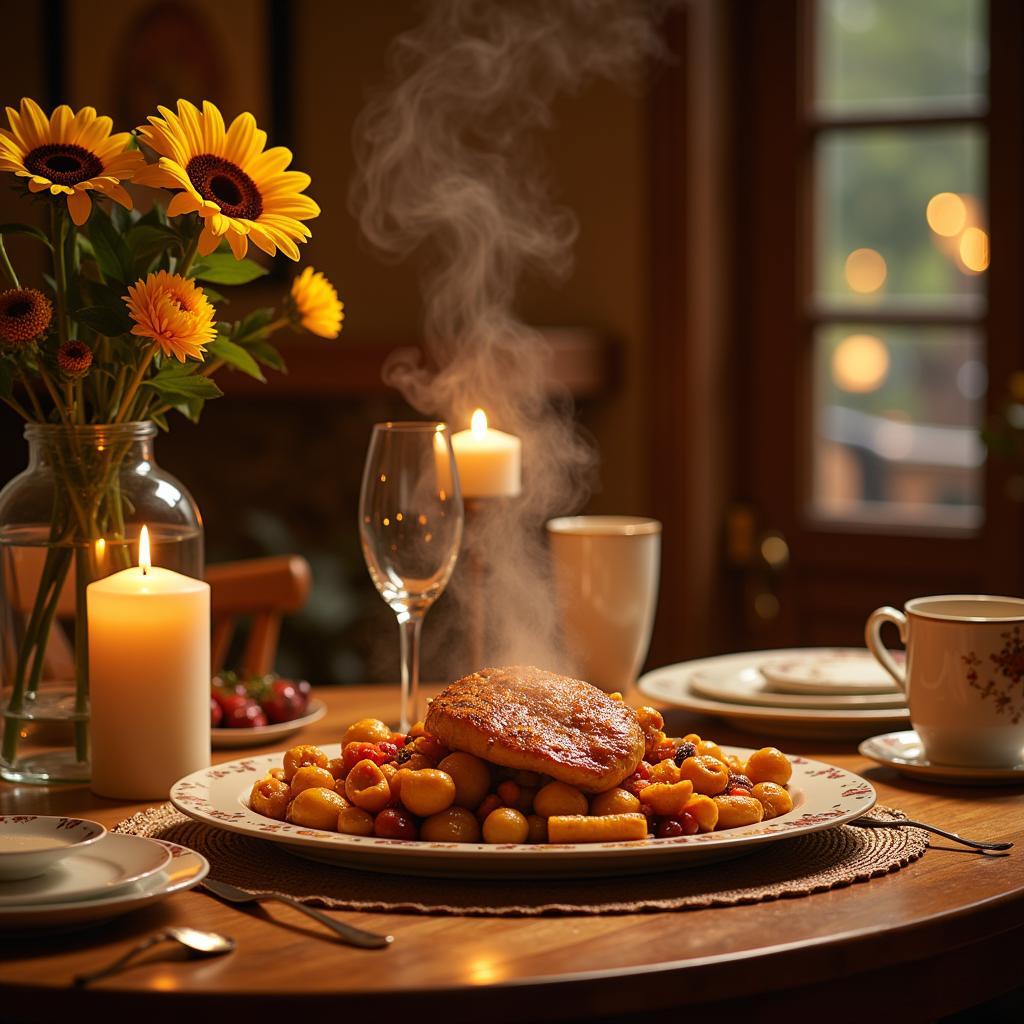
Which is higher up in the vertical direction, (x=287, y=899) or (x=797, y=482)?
(x=797, y=482)

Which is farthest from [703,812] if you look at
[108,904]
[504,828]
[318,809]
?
[108,904]

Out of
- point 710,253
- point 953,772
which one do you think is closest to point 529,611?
point 953,772

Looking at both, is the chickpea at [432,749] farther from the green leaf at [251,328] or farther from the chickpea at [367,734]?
the green leaf at [251,328]

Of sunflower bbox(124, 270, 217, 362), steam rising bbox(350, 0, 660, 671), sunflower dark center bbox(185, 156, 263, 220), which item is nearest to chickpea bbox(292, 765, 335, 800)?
sunflower bbox(124, 270, 217, 362)

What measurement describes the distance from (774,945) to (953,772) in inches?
18.3

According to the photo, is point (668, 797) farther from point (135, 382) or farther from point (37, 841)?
point (135, 382)

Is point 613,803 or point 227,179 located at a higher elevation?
point 227,179

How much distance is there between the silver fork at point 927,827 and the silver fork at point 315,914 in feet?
1.35

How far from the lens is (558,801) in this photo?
1.03 metres

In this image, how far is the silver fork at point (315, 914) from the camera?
88 centimetres

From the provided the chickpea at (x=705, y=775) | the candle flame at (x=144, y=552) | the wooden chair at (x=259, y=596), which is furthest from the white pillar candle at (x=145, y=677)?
the wooden chair at (x=259, y=596)

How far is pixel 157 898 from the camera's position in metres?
0.92

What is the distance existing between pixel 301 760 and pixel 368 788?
108mm

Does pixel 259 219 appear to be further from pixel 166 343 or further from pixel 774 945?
pixel 774 945
